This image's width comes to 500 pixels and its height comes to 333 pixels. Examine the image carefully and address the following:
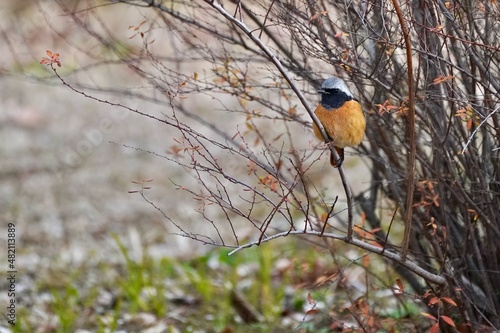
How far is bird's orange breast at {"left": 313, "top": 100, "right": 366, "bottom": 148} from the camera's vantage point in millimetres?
2805

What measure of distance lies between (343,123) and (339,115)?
36mm

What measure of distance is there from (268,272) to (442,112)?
82.6 inches

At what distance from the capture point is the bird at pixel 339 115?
2.80 meters

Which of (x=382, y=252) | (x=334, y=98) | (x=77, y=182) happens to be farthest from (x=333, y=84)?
(x=77, y=182)

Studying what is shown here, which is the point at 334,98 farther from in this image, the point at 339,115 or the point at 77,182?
the point at 77,182

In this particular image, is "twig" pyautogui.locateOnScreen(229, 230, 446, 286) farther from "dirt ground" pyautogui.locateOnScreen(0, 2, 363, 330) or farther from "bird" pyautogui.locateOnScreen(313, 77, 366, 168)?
"dirt ground" pyautogui.locateOnScreen(0, 2, 363, 330)

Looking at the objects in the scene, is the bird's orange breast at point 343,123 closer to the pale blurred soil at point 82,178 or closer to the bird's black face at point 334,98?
the bird's black face at point 334,98

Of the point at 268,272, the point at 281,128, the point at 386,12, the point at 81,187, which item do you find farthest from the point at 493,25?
the point at 281,128

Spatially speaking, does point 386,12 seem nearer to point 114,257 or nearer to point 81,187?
point 114,257

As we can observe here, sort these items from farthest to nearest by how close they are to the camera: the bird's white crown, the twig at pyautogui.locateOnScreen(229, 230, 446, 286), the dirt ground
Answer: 1. the dirt ground
2. the bird's white crown
3. the twig at pyautogui.locateOnScreen(229, 230, 446, 286)

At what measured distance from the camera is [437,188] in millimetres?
3287

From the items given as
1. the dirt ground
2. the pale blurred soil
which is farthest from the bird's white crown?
the dirt ground

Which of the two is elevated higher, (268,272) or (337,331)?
(268,272)

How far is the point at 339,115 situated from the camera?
2.81 m
